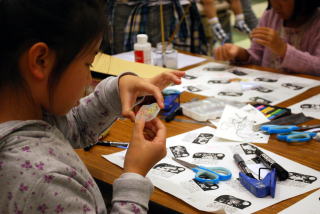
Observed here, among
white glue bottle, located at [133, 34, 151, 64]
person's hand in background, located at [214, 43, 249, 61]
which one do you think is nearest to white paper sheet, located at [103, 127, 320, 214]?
white glue bottle, located at [133, 34, 151, 64]

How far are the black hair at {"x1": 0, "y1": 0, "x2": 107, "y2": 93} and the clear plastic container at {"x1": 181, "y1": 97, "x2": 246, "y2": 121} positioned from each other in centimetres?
63

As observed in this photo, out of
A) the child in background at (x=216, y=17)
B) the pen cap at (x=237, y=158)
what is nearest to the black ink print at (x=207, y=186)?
the pen cap at (x=237, y=158)

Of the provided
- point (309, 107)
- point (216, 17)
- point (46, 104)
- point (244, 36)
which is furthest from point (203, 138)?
point (244, 36)

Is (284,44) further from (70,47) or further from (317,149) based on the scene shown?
(70,47)

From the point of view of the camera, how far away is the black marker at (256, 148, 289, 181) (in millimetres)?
929

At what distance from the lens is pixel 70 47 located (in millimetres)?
676

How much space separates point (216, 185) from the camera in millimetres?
921

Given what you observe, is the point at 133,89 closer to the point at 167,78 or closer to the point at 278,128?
the point at 167,78

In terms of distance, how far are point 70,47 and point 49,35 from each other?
0.04 m

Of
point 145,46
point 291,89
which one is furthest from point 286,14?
point 145,46

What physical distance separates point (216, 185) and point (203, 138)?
25 cm

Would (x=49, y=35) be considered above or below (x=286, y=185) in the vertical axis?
above

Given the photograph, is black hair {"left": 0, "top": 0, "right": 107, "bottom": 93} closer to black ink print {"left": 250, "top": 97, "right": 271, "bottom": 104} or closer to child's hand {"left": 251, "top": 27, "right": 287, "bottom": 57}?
black ink print {"left": 250, "top": 97, "right": 271, "bottom": 104}

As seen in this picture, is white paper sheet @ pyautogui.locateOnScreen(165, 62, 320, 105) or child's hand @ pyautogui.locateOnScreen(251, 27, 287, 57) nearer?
white paper sheet @ pyautogui.locateOnScreen(165, 62, 320, 105)
